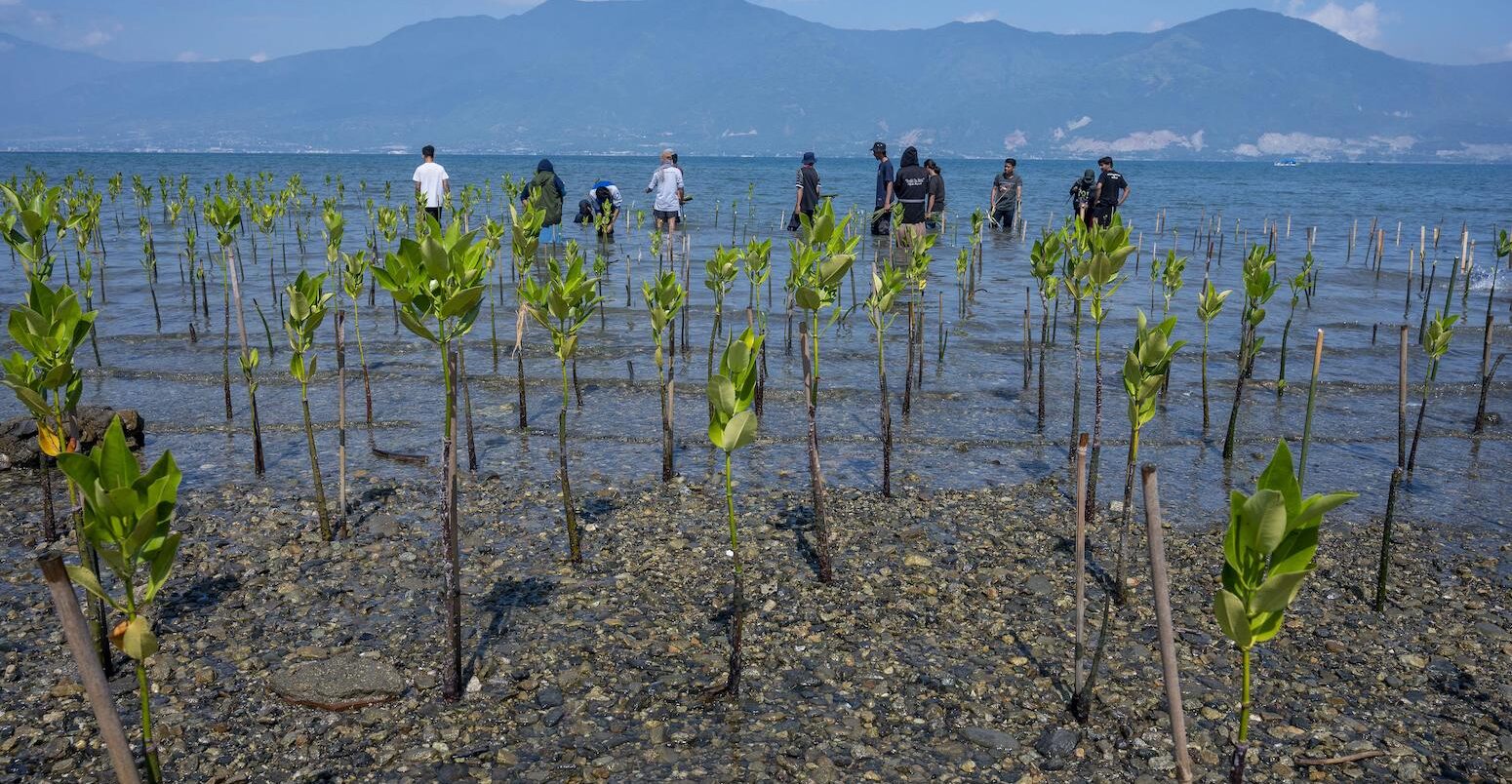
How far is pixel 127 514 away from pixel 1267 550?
137 inches

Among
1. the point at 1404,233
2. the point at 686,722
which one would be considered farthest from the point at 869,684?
the point at 1404,233

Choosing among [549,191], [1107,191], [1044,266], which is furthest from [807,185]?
[1044,266]

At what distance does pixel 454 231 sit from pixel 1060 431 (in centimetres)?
676

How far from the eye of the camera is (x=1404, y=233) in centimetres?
3562

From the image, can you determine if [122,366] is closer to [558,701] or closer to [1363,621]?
[558,701]

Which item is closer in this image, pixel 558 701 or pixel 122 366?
pixel 558 701

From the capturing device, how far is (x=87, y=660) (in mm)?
2582

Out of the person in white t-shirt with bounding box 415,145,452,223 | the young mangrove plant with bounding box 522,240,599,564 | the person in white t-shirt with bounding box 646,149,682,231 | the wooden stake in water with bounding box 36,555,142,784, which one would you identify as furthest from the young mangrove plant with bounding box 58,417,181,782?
the person in white t-shirt with bounding box 646,149,682,231

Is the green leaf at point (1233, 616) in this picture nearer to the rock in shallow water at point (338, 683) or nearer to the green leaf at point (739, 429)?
the green leaf at point (739, 429)

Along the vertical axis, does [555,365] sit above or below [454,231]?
below

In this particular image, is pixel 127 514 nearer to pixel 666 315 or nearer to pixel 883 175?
pixel 666 315

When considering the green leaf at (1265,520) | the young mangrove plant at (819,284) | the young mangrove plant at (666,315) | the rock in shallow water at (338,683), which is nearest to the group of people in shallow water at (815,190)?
the young mangrove plant at (666,315)

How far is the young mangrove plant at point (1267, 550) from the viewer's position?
284cm

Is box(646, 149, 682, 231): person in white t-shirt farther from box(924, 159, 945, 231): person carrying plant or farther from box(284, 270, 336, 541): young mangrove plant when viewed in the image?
box(284, 270, 336, 541): young mangrove plant
